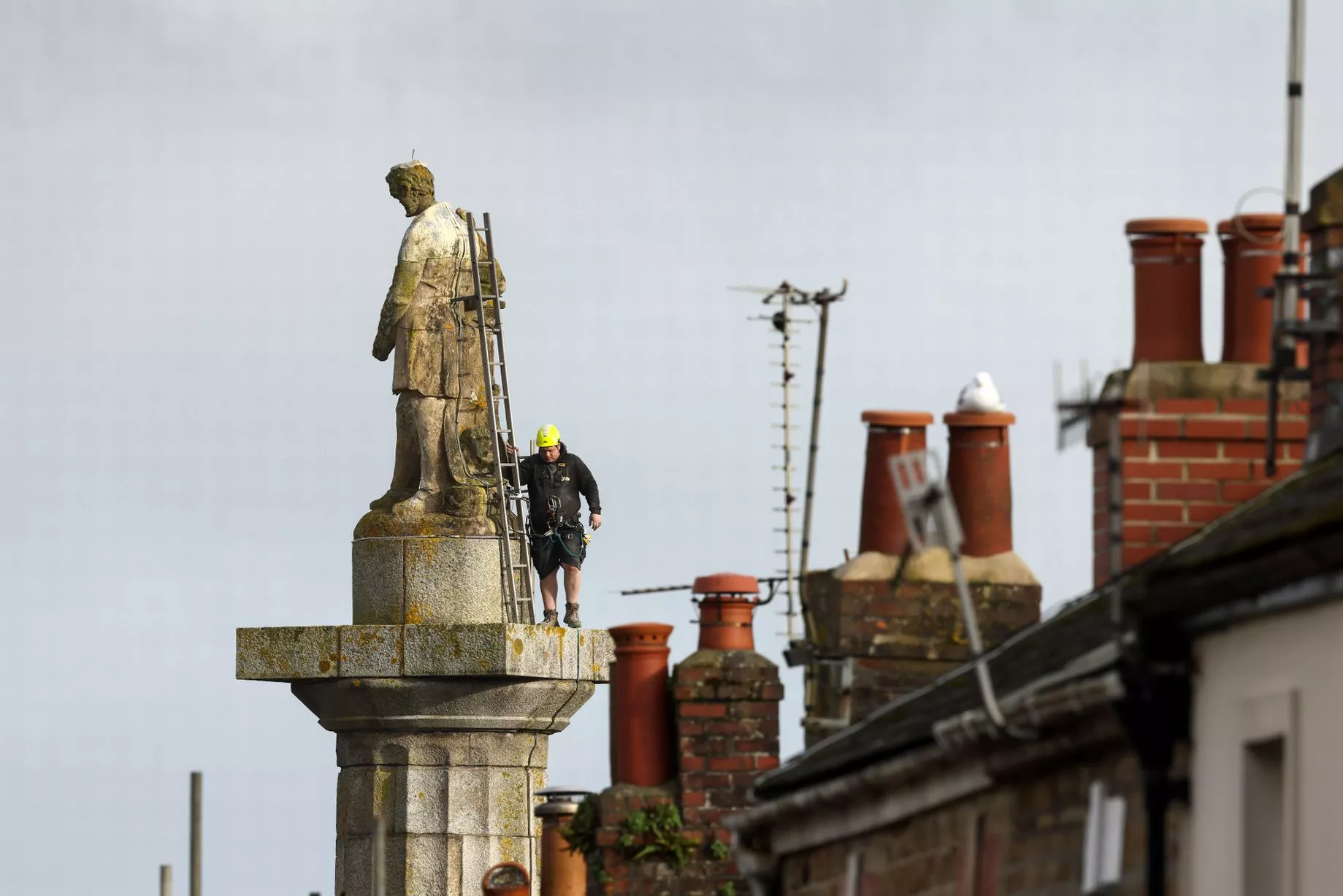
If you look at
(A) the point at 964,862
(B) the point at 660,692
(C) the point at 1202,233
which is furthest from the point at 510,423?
(A) the point at 964,862

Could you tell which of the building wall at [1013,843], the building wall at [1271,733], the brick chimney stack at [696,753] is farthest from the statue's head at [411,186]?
the building wall at [1271,733]

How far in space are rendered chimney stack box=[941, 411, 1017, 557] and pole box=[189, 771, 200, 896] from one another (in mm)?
6925

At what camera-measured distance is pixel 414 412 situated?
81.9ft

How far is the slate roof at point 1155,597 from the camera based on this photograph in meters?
9.70

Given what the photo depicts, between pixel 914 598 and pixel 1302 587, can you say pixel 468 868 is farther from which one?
pixel 1302 587

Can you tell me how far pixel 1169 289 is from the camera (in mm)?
14367

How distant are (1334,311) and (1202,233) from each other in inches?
74.3

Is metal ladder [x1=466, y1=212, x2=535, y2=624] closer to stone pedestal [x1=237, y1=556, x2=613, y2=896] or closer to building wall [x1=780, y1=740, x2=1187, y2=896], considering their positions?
stone pedestal [x1=237, y1=556, x2=613, y2=896]

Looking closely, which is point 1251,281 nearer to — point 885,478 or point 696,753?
point 885,478

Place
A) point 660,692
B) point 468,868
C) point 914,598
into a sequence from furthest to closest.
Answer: point 468,868 → point 660,692 → point 914,598

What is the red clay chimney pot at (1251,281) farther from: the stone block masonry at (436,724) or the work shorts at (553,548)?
the work shorts at (553,548)

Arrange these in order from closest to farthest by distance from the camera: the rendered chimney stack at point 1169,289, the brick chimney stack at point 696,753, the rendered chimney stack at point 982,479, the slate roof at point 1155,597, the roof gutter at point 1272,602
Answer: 1. the roof gutter at point 1272,602
2. the slate roof at point 1155,597
3. the rendered chimney stack at point 1169,289
4. the rendered chimney stack at point 982,479
5. the brick chimney stack at point 696,753

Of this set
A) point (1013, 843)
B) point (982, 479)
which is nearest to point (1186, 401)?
point (982, 479)

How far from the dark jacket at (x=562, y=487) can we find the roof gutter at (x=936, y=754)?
29.3 ft
